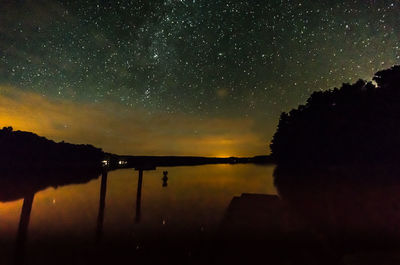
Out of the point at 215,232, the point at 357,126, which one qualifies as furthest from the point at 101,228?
the point at 357,126

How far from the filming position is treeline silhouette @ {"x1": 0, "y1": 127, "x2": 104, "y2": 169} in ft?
212

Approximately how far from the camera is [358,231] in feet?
49.5

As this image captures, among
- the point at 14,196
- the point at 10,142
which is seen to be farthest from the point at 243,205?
the point at 10,142

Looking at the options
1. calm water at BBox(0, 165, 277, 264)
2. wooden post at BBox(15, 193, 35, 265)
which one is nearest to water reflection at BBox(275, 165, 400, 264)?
calm water at BBox(0, 165, 277, 264)

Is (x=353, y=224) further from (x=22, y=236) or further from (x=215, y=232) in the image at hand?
(x=22, y=236)

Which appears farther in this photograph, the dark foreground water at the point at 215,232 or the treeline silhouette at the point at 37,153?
the treeline silhouette at the point at 37,153

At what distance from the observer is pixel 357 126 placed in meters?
40.1

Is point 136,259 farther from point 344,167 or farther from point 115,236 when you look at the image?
point 344,167

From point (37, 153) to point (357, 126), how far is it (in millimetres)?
73629

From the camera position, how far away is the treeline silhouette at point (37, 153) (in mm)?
64750

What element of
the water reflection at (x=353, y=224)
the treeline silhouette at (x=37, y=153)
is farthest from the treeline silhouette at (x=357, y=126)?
the treeline silhouette at (x=37, y=153)

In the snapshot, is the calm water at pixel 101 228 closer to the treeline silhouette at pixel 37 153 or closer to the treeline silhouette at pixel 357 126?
the treeline silhouette at pixel 357 126

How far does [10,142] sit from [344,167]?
243 feet

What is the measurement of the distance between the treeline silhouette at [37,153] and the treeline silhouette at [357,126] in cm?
5279
